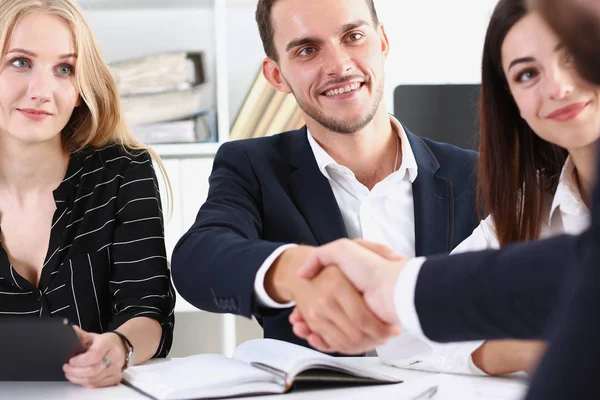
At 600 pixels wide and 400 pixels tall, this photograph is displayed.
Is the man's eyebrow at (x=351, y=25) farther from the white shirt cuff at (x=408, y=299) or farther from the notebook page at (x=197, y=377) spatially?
the white shirt cuff at (x=408, y=299)

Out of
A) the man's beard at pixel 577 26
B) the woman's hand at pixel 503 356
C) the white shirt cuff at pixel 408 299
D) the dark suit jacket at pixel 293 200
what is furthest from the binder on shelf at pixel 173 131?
the man's beard at pixel 577 26

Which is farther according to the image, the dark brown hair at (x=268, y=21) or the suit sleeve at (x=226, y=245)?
the dark brown hair at (x=268, y=21)

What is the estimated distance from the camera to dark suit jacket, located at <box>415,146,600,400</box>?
19.2 inches

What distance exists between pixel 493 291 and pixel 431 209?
110cm

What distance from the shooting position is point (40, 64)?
1.79 metres

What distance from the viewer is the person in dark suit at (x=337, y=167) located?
1.79 m

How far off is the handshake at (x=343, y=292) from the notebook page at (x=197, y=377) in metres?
0.12

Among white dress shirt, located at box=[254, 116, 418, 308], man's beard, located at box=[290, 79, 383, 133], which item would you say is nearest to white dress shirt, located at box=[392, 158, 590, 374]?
white dress shirt, located at box=[254, 116, 418, 308]

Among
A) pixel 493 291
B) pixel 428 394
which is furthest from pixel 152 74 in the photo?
pixel 493 291

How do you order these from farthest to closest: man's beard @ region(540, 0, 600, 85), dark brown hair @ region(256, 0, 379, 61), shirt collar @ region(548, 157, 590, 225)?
dark brown hair @ region(256, 0, 379, 61)
shirt collar @ region(548, 157, 590, 225)
man's beard @ region(540, 0, 600, 85)

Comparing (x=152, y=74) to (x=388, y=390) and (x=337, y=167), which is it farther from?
(x=388, y=390)

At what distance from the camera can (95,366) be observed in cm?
129

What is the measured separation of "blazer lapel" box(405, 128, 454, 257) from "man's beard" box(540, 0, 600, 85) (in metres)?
1.31

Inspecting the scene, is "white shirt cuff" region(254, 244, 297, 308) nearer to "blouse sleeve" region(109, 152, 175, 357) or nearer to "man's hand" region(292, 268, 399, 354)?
"man's hand" region(292, 268, 399, 354)
